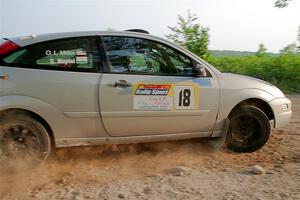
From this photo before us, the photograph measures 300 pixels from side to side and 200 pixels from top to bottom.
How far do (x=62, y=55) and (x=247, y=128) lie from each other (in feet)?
8.64

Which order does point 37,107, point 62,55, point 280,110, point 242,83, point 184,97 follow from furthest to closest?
point 280,110
point 242,83
point 184,97
point 62,55
point 37,107

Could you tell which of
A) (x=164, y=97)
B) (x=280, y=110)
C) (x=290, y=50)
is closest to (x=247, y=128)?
(x=280, y=110)

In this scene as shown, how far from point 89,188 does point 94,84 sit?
1198 mm

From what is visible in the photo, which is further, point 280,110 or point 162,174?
point 280,110

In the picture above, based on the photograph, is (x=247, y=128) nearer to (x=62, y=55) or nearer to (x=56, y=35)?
(x=62, y=55)

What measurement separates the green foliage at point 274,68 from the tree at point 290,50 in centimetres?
76

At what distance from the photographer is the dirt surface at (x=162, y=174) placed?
3.73 metres

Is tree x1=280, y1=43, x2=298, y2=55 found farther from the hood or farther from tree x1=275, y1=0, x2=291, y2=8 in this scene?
the hood

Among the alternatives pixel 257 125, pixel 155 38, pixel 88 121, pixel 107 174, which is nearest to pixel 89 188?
pixel 107 174

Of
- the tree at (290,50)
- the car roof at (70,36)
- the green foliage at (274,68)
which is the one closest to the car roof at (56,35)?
the car roof at (70,36)

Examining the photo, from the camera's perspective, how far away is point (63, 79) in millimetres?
4293

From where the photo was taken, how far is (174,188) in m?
3.85

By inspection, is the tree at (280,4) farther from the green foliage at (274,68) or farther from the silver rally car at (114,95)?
the silver rally car at (114,95)

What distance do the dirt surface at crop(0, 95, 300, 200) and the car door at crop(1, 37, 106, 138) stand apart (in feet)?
1.56
